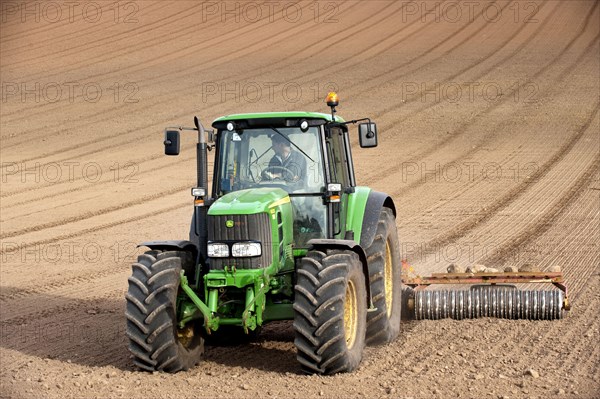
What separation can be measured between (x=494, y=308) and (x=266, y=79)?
1911 centimetres

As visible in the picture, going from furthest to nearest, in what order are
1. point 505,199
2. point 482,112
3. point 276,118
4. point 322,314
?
point 482,112
point 505,199
point 276,118
point 322,314

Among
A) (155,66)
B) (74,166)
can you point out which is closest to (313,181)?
(74,166)

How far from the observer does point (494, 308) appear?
9641mm

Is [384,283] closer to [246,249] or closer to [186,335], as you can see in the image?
[246,249]

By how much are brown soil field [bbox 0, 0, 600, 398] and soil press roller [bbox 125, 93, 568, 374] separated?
0.28 metres

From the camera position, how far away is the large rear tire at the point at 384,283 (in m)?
8.62

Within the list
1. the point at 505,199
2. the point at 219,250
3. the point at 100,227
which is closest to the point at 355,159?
the point at 505,199

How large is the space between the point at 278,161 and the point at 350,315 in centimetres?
144

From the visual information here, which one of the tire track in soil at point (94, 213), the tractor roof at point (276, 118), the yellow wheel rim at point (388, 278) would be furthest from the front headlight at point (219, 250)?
the tire track in soil at point (94, 213)

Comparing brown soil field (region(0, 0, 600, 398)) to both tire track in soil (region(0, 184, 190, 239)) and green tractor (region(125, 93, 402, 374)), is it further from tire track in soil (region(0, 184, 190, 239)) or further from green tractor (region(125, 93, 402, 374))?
green tractor (region(125, 93, 402, 374))

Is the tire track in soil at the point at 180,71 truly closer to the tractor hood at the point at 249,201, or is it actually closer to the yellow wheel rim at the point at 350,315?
the tractor hood at the point at 249,201

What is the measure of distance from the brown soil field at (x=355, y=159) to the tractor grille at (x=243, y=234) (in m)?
0.86

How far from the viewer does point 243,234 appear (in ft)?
24.8

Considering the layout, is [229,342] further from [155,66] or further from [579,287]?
[155,66]
